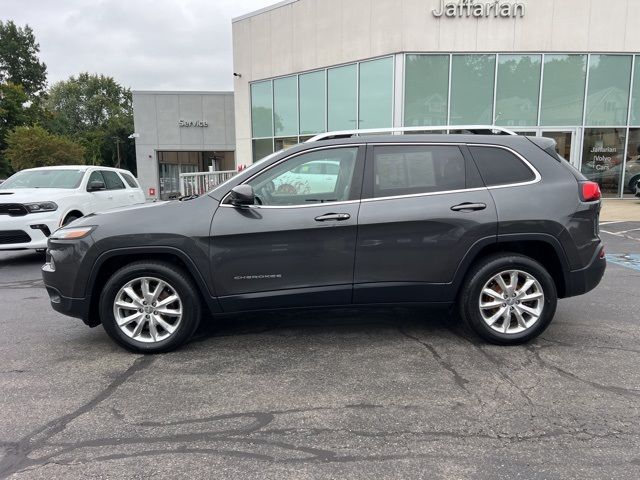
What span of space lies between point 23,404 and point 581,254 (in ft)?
14.7

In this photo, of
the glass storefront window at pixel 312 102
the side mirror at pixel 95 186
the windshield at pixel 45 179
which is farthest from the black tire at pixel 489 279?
the glass storefront window at pixel 312 102

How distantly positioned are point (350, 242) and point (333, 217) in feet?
0.83

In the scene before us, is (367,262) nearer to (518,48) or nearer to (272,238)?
(272,238)

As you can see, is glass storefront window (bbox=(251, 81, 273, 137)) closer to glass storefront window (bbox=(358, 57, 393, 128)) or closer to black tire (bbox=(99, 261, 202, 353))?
glass storefront window (bbox=(358, 57, 393, 128))

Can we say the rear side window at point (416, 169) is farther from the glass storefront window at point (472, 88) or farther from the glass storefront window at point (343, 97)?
the glass storefront window at point (343, 97)

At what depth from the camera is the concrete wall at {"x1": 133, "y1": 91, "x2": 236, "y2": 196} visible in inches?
1165

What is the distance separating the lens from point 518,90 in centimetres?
1592

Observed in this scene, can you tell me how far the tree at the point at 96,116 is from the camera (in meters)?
59.9

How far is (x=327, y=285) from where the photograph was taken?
13.4 ft

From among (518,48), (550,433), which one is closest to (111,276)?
(550,433)

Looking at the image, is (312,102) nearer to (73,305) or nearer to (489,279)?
(489,279)

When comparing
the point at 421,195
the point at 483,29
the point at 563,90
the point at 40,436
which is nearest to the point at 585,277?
the point at 421,195

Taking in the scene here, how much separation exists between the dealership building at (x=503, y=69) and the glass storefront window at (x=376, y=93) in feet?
0.11

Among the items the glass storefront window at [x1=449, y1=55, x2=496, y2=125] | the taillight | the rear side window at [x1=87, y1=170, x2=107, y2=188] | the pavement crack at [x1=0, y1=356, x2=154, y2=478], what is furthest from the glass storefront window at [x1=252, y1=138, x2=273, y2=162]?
the pavement crack at [x1=0, y1=356, x2=154, y2=478]
